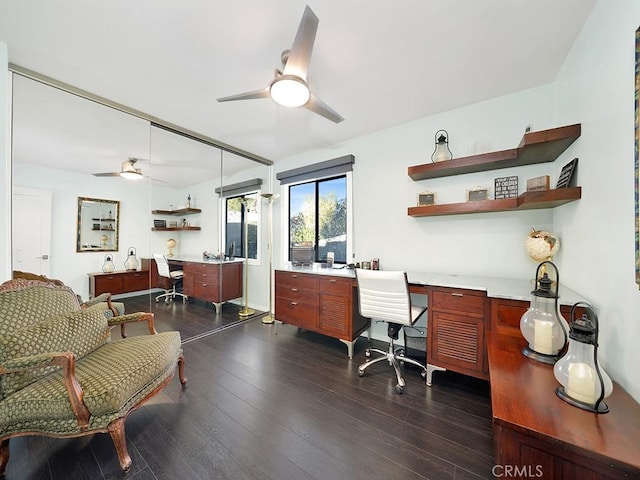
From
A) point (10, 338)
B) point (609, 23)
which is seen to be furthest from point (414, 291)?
point (10, 338)

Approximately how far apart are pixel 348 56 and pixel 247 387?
2.79m

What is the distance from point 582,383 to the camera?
0.89 m

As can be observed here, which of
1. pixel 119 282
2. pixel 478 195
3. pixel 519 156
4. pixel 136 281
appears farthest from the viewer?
pixel 136 281

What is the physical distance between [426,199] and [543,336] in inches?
64.4

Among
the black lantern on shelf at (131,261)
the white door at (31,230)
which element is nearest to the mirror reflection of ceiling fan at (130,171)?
the white door at (31,230)

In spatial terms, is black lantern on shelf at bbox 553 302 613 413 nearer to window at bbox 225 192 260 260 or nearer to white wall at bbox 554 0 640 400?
white wall at bbox 554 0 640 400

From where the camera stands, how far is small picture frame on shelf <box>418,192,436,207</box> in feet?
8.30

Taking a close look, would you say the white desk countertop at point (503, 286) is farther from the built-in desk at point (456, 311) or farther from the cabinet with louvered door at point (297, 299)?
the cabinet with louvered door at point (297, 299)

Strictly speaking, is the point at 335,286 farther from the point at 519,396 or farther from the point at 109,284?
the point at 109,284

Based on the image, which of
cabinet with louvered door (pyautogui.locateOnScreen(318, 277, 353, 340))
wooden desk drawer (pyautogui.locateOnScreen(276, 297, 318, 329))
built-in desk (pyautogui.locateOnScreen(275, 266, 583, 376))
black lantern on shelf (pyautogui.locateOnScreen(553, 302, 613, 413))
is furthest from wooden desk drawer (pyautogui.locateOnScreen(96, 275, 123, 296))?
black lantern on shelf (pyautogui.locateOnScreen(553, 302, 613, 413))

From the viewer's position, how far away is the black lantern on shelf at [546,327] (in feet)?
3.94

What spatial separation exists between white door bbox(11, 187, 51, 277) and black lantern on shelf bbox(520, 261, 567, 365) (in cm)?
356

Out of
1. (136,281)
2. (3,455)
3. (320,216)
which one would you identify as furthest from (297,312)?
(3,455)

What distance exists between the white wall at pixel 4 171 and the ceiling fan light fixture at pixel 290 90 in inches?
74.5
